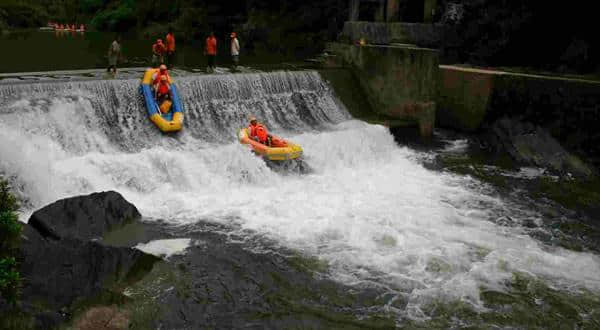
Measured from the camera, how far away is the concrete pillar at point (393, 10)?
1156 inches

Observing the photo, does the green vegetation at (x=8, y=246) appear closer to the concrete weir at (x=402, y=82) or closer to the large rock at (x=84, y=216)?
the large rock at (x=84, y=216)

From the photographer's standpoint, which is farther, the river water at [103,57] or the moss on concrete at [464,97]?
the river water at [103,57]

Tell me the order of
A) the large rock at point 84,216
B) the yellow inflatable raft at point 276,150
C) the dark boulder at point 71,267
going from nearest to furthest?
the dark boulder at point 71,267
the large rock at point 84,216
the yellow inflatable raft at point 276,150

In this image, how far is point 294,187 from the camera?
1238 centimetres

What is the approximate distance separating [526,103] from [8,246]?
14.4 m

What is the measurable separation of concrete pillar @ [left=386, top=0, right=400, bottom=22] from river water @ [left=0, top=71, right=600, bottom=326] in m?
15.0

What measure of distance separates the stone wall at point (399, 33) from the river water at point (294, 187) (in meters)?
12.5

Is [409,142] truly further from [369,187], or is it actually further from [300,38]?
[300,38]

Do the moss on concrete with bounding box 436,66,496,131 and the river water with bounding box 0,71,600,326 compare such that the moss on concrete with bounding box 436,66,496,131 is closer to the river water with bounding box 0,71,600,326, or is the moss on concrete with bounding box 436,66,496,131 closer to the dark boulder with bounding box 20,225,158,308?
the river water with bounding box 0,71,600,326

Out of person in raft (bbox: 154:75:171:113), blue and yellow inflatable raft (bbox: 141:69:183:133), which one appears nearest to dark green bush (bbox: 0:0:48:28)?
blue and yellow inflatable raft (bbox: 141:69:183:133)

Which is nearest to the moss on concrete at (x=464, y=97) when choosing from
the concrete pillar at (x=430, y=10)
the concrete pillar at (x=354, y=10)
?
the concrete pillar at (x=430, y=10)

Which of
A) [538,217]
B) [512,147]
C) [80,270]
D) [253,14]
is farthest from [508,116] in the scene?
[253,14]

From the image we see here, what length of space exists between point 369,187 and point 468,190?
2.29m

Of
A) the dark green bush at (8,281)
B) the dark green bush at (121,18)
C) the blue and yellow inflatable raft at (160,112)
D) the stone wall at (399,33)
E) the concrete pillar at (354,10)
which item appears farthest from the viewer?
the dark green bush at (121,18)
